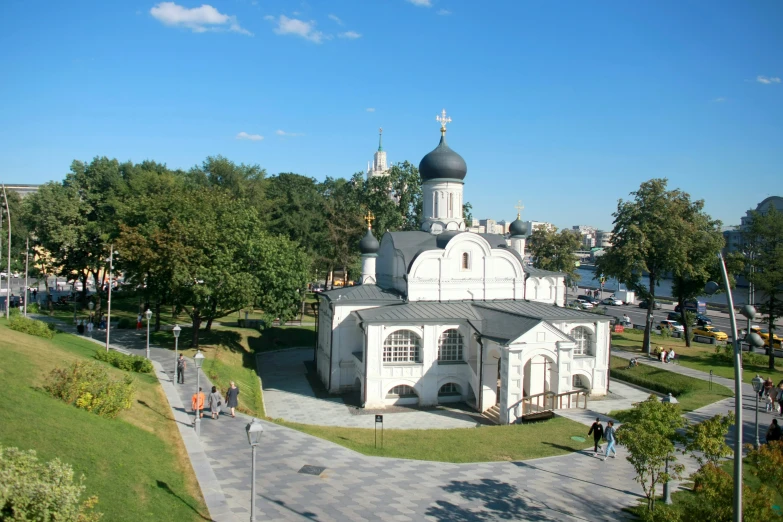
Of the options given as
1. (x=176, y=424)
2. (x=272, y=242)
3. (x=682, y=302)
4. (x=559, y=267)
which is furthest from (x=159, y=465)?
(x=559, y=267)

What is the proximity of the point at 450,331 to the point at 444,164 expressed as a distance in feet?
40.6

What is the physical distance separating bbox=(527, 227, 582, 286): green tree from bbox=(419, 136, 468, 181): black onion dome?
25893 millimetres

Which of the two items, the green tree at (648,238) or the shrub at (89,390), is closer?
the shrub at (89,390)

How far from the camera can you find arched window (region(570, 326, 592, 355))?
29203 millimetres

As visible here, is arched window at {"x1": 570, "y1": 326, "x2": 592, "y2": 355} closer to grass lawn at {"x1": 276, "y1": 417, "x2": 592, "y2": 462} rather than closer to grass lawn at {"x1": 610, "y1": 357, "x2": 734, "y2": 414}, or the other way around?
grass lawn at {"x1": 610, "y1": 357, "x2": 734, "y2": 414}

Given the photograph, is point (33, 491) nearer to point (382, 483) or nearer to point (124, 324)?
point (382, 483)

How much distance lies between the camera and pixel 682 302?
4303 centimetres

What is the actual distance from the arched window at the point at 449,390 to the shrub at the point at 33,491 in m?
20.8

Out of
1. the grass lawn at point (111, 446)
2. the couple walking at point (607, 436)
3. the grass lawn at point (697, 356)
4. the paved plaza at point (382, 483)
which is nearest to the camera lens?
the grass lawn at point (111, 446)

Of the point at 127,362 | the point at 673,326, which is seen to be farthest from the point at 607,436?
the point at 673,326

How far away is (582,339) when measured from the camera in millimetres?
29328

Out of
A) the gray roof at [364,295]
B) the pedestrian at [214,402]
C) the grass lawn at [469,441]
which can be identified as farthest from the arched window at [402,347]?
the pedestrian at [214,402]

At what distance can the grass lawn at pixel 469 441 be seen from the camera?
62.1 feet

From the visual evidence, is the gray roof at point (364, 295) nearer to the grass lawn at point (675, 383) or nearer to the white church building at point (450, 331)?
the white church building at point (450, 331)
